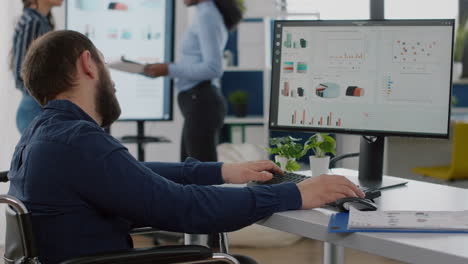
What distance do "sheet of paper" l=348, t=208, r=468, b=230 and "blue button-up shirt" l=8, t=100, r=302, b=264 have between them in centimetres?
21

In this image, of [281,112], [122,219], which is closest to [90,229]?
[122,219]

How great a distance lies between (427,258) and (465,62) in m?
4.41

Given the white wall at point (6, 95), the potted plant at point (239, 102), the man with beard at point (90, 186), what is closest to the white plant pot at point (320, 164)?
the man with beard at point (90, 186)

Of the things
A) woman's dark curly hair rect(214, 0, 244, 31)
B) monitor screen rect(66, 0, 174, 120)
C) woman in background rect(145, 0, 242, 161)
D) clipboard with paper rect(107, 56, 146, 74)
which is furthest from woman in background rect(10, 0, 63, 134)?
woman's dark curly hair rect(214, 0, 244, 31)

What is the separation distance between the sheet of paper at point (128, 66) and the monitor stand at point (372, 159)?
1.60m

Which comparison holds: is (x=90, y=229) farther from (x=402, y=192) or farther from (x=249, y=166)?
(x=402, y=192)

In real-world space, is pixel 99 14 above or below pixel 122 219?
above

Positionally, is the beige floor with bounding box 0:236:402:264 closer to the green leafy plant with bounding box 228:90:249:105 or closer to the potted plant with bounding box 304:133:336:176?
the green leafy plant with bounding box 228:90:249:105

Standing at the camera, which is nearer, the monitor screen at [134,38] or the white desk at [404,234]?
the white desk at [404,234]

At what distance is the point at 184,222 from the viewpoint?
1405mm

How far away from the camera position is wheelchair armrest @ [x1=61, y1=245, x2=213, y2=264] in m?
1.31

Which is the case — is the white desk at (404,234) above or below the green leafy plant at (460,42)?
below

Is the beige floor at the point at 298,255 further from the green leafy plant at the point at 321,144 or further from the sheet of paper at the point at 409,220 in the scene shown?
the sheet of paper at the point at 409,220

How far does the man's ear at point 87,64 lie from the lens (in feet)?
4.93
